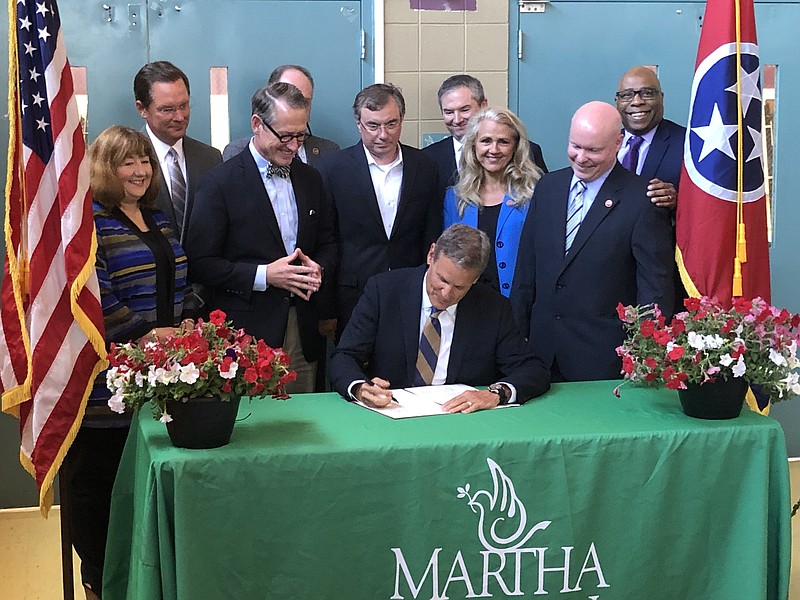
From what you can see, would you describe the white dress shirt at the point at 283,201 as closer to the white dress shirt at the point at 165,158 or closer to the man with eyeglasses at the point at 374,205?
the man with eyeglasses at the point at 374,205

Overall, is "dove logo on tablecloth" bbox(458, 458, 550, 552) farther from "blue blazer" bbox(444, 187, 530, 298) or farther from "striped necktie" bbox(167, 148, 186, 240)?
"striped necktie" bbox(167, 148, 186, 240)

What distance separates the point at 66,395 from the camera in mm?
2908

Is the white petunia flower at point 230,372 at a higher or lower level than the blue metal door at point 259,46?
lower

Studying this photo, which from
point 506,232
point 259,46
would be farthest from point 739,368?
point 259,46

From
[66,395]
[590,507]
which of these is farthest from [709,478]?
[66,395]

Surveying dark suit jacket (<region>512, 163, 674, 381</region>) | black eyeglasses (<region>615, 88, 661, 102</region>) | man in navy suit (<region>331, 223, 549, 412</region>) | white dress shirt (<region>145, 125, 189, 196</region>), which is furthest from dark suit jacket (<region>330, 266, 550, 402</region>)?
black eyeglasses (<region>615, 88, 661, 102</region>)

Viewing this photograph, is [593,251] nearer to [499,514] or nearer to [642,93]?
[642,93]

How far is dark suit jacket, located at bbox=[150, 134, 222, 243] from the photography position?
11.7 ft

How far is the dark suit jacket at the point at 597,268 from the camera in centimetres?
321

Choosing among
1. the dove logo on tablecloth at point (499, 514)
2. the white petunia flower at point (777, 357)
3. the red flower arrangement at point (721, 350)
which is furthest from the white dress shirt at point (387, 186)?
the white petunia flower at point (777, 357)

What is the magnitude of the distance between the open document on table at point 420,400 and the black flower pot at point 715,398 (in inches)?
24.2

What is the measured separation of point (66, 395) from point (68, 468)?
29 cm

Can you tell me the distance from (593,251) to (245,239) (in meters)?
1.15

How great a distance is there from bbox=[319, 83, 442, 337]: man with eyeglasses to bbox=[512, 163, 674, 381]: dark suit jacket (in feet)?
1.62
